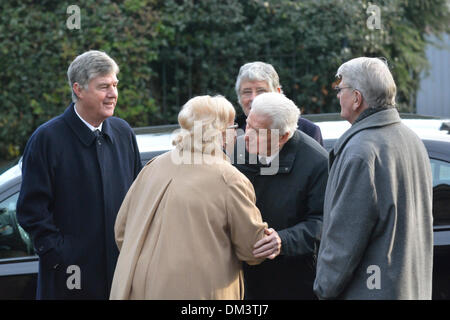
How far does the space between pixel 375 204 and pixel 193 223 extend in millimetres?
750

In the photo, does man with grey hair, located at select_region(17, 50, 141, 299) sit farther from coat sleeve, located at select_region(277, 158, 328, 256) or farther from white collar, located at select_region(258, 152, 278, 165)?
coat sleeve, located at select_region(277, 158, 328, 256)

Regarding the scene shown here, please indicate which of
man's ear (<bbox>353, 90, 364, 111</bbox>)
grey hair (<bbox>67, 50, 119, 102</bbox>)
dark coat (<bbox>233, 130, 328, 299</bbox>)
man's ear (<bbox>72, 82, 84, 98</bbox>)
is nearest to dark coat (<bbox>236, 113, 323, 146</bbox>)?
dark coat (<bbox>233, 130, 328, 299</bbox>)

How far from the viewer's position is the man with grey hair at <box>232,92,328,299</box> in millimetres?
3391

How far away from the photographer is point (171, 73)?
9.11m

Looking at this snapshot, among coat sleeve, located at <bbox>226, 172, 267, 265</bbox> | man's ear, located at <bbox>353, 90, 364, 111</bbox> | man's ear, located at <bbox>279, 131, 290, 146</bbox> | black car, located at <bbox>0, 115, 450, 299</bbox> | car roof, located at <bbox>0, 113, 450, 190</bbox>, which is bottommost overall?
black car, located at <bbox>0, 115, 450, 299</bbox>

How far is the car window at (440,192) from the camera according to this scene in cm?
411

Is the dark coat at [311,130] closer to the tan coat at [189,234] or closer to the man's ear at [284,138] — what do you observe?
the man's ear at [284,138]

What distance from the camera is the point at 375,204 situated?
2.87m

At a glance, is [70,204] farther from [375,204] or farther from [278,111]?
[375,204]

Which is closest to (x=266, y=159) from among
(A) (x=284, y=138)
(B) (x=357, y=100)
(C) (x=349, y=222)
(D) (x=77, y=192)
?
(A) (x=284, y=138)

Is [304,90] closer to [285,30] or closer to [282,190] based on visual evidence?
[285,30]

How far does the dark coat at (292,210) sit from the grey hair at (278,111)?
0.16 m

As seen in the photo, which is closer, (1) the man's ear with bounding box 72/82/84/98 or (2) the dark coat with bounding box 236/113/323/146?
(1) the man's ear with bounding box 72/82/84/98

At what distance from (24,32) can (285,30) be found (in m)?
3.15
